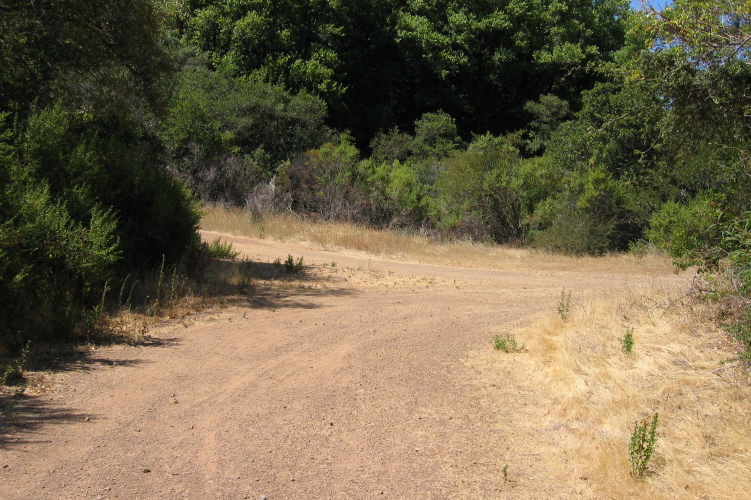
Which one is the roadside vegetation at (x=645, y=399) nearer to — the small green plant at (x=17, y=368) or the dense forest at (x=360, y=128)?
the dense forest at (x=360, y=128)

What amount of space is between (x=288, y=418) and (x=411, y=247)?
1454cm

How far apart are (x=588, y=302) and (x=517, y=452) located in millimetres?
5257

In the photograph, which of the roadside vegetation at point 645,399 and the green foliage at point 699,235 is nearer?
the roadside vegetation at point 645,399

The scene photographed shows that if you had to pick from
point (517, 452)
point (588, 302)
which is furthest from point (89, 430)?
point (588, 302)

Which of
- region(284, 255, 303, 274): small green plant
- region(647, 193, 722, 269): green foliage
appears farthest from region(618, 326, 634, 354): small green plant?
region(284, 255, 303, 274): small green plant

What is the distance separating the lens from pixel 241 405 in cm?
624

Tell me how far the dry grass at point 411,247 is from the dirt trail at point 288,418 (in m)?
8.97

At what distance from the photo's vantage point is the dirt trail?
15.6 feet

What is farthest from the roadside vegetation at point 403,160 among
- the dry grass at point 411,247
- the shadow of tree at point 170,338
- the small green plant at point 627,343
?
the shadow of tree at point 170,338

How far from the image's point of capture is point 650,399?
Answer: 19.6 ft

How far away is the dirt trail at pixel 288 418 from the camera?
15.6ft

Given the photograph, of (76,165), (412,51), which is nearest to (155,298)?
(76,165)

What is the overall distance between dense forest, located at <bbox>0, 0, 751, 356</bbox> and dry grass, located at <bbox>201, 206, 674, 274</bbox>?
107 cm

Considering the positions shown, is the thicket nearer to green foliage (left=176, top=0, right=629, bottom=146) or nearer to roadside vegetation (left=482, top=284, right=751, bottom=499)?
roadside vegetation (left=482, top=284, right=751, bottom=499)
